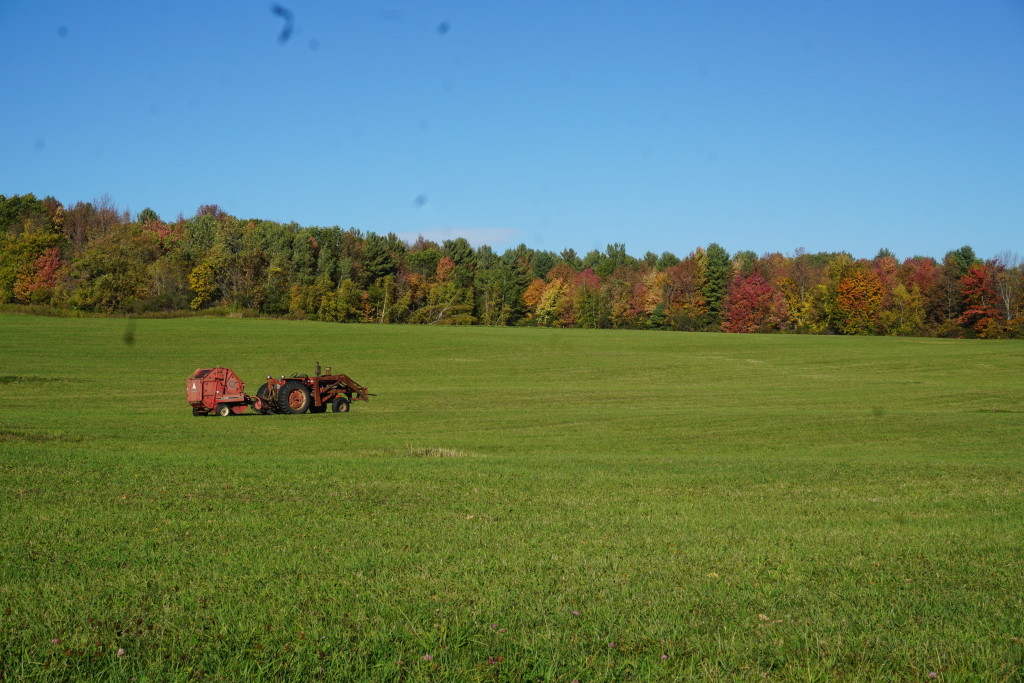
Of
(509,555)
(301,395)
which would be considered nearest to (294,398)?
(301,395)

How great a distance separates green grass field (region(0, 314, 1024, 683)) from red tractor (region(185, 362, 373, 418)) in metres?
6.04

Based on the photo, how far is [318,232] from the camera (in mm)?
134500

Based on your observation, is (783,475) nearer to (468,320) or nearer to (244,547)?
(244,547)

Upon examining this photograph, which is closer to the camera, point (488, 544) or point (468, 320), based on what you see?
point (488, 544)

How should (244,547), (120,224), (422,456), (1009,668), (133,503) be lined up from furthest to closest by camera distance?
1. (120,224)
2. (422,456)
3. (133,503)
4. (244,547)
5. (1009,668)

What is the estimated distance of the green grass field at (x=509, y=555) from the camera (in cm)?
520

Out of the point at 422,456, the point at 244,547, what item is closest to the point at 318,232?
the point at 422,456

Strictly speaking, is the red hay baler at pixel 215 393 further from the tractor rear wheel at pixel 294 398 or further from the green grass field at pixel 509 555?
the green grass field at pixel 509 555

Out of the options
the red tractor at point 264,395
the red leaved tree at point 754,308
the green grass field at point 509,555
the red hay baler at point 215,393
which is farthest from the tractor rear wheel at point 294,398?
the red leaved tree at point 754,308

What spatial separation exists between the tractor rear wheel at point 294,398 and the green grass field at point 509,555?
22.4 ft

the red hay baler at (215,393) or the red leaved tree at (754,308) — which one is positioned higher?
the red leaved tree at (754,308)

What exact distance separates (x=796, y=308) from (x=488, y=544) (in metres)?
117

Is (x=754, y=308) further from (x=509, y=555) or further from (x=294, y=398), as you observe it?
(x=509, y=555)

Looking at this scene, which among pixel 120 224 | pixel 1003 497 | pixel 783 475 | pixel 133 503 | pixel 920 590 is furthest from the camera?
pixel 120 224
